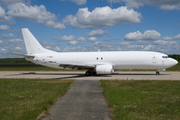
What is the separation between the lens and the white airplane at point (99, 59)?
84.5 ft

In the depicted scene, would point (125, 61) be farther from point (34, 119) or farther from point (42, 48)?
point (34, 119)

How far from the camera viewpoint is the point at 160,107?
7.79 m

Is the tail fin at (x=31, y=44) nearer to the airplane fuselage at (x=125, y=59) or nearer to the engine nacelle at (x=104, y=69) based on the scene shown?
the airplane fuselage at (x=125, y=59)

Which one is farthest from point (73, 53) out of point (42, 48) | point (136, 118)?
point (136, 118)

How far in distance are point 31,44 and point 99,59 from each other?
12761 millimetres

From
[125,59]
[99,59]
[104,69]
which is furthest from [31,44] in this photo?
[125,59]

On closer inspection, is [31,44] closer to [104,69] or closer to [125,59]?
[104,69]

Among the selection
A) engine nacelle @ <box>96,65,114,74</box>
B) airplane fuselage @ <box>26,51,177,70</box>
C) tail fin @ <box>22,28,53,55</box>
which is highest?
tail fin @ <box>22,28,53,55</box>

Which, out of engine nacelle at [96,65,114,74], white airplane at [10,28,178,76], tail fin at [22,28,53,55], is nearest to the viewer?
engine nacelle at [96,65,114,74]

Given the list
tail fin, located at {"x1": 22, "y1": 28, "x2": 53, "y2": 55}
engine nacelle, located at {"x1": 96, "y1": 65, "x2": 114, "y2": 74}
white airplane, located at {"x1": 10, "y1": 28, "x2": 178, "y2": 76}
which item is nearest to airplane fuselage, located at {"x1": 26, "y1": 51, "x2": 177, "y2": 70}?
white airplane, located at {"x1": 10, "y1": 28, "x2": 178, "y2": 76}

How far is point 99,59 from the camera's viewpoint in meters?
27.2

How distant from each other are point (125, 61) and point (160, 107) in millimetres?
18584

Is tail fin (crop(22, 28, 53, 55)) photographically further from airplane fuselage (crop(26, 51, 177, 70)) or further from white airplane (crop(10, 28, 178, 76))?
airplane fuselage (crop(26, 51, 177, 70))

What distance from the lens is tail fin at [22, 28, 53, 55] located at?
29750 mm
